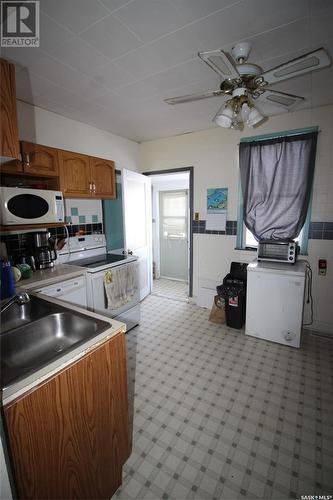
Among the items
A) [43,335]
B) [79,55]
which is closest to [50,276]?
[43,335]

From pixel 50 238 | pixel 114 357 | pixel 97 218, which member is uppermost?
pixel 97 218

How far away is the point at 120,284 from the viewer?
262cm

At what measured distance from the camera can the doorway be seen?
4371mm

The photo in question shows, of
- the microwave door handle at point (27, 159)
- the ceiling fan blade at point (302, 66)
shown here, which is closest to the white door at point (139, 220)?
the microwave door handle at point (27, 159)

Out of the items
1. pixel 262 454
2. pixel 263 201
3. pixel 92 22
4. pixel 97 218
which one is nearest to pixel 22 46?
pixel 92 22

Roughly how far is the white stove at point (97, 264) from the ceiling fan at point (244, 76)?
66.9 inches

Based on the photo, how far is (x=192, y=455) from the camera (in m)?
1.43

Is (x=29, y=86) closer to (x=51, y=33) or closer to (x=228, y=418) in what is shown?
(x=51, y=33)

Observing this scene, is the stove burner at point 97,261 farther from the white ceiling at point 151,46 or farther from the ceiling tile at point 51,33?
the ceiling tile at point 51,33

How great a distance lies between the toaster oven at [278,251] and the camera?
2.57 m

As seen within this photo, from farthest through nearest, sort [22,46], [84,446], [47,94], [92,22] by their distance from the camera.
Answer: [47,94], [22,46], [92,22], [84,446]

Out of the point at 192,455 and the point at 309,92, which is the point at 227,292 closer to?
the point at 192,455

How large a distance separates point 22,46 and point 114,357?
2.03m

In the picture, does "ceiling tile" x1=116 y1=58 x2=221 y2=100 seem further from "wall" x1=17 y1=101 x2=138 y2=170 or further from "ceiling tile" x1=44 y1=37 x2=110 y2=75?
"wall" x1=17 y1=101 x2=138 y2=170
